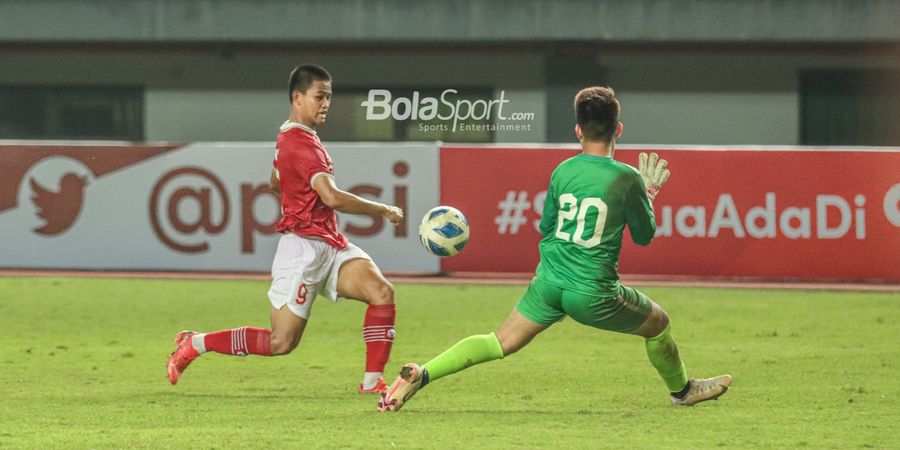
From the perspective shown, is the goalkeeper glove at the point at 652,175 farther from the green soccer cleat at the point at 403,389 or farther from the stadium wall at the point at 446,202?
the stadium wall at the point at 446,202

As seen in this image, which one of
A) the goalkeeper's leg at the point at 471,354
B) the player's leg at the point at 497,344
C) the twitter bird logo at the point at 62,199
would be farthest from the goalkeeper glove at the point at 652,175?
the twitter bird logo at the point at 62,199

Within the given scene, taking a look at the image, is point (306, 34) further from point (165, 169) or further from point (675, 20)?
point (165, 169)

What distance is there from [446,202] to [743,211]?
3156 mm

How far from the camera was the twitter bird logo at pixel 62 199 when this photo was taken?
17.0m

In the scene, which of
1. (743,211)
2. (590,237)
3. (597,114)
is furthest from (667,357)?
(743,211)

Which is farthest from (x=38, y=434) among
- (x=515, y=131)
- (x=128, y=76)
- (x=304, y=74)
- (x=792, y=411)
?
(x=128, y=76)

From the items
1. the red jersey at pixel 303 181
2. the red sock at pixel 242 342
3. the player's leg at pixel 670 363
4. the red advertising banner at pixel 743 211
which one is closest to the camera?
the player's leg at pixel 670 363

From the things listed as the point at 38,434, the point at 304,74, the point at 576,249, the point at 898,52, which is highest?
the point at 898,52

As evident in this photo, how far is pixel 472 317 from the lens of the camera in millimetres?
12961

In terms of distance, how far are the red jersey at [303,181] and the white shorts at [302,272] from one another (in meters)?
0.06

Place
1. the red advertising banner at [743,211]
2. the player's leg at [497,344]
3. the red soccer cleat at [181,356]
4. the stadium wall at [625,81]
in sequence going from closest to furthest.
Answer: the player's leg at [497,344]
the red soccer cleat at [181,356]
the red advertising banner at [743,211]
the stadium wall at [625,81]

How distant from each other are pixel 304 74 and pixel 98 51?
19371 millimetres

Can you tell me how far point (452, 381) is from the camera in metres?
9.20

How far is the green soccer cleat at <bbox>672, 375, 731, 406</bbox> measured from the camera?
26.2ft
